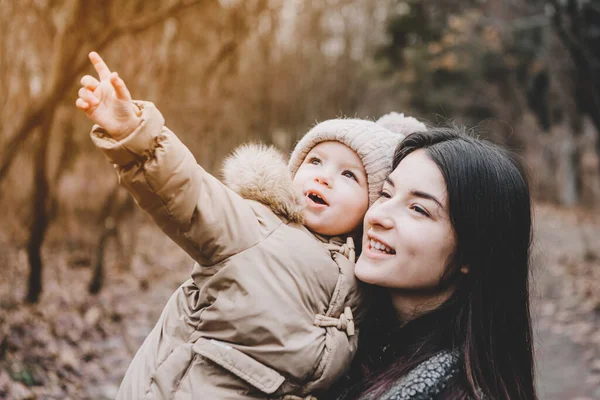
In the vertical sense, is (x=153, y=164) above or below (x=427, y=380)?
above

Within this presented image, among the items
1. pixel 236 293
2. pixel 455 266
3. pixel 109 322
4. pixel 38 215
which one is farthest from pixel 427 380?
pixel 109 322

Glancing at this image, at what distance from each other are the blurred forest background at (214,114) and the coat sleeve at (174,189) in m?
1.34

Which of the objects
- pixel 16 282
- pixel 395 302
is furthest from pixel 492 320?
pixel 16 282

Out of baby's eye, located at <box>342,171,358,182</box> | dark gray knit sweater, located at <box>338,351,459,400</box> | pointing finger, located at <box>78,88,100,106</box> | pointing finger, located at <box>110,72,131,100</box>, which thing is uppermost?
pointing finger, located at <box>110,72,131,100</box>

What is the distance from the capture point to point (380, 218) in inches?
83.4

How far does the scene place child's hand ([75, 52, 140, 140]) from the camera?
1.74 metres

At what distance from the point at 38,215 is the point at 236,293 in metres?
5.21

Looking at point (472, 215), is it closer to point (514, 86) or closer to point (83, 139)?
point (83, 139)

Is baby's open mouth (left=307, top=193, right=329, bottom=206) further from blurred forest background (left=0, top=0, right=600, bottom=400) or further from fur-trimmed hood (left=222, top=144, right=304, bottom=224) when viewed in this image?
blurred forest background (left=0, top=0, right=600, bottom=400)

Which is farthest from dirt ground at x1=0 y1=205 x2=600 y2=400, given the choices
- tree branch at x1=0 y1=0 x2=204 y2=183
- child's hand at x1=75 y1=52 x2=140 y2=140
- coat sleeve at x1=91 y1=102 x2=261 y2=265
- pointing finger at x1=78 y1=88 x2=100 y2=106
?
pointing finger at x1=78 y1=88 x2=100 y2=106

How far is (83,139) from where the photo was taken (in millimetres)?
12070

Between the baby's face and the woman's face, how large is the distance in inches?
8.0

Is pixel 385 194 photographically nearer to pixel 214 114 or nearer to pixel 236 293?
pixel 236 293

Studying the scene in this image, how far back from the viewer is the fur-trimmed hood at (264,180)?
219 centimetres
